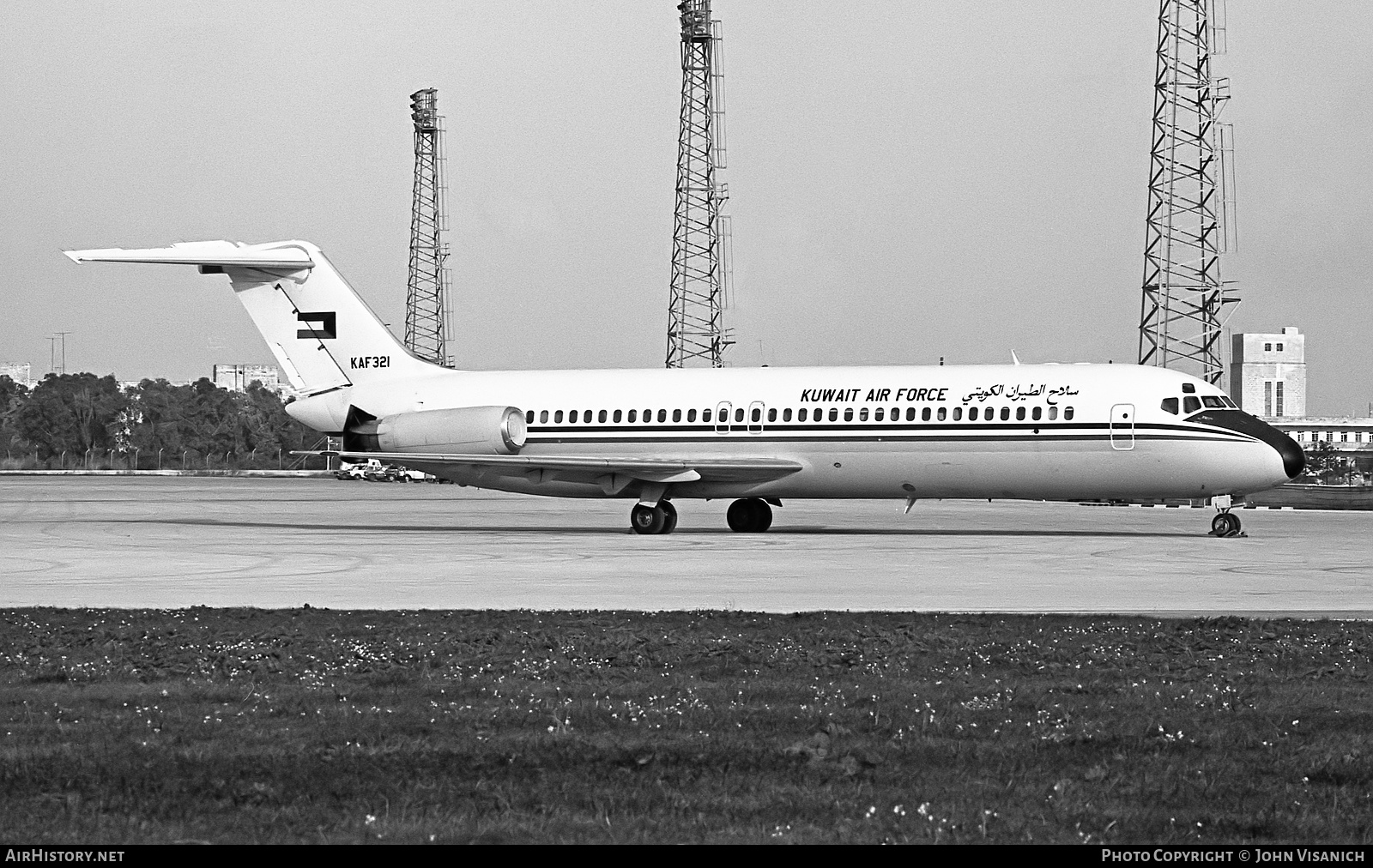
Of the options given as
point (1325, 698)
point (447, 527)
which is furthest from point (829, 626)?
point (447, 527)

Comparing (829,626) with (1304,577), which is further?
(1304,577)

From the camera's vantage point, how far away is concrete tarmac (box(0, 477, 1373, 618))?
57.5 feet

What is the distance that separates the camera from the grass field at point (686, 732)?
7.05 meters

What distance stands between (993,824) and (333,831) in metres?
2.83

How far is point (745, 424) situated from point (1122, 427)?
24.3 ft

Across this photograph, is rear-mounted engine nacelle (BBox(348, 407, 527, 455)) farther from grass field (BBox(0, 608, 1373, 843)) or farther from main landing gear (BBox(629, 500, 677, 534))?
grass field (BBox(0, 608, 1373, 843))

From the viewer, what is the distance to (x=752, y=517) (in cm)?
3466

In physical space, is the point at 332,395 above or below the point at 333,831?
above

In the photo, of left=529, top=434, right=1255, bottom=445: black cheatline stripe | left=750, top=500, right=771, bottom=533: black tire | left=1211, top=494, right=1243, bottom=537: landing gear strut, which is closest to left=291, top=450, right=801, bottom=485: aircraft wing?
left=529, top=434, right=1255, bottom=445: black cheatline stripe

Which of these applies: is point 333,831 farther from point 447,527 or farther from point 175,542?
point 447,527

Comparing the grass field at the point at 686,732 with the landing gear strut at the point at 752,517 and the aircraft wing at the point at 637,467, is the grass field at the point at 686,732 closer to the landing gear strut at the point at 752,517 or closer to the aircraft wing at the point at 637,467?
the aircraft wing at the point at 637,467

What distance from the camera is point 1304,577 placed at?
805 inches

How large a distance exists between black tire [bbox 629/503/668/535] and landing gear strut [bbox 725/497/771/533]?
89.9 inches

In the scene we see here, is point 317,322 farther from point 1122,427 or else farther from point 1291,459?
point 1291,459
